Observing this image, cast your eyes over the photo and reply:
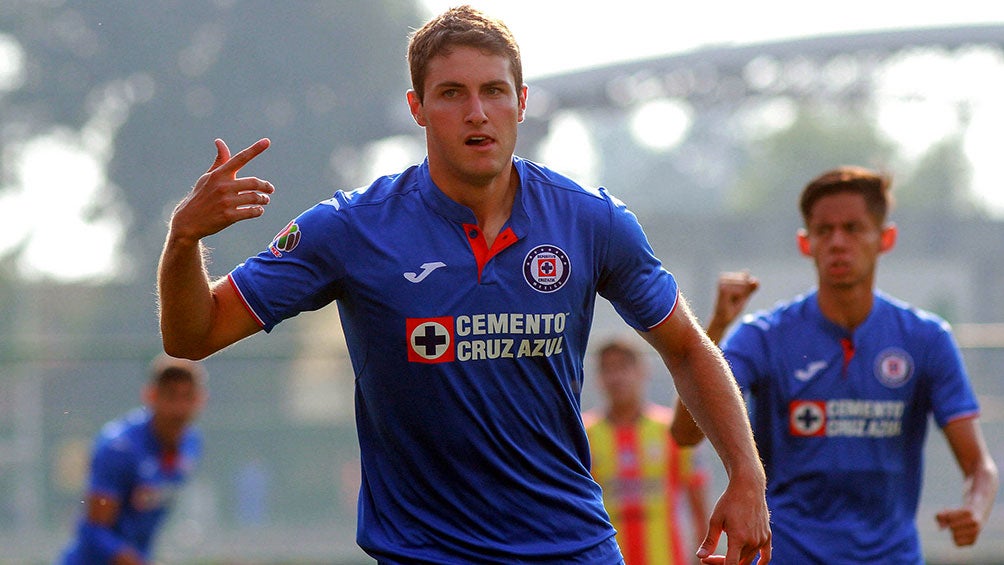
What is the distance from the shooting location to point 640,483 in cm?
924

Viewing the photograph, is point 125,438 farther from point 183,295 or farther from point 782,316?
point 183,295

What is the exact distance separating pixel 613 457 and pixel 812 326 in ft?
11.5

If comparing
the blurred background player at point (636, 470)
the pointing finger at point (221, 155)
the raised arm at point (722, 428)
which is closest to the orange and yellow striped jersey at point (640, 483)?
the blurred background player at point (636, 470)

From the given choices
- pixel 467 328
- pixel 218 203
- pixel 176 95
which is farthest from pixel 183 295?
pixel 176 95

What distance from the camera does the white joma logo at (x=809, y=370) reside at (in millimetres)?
5723

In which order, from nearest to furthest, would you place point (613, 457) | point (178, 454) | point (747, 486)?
point (747, 486) < point (613, 457) < point (178, 454)

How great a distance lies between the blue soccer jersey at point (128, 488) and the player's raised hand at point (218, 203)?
20.2 feet

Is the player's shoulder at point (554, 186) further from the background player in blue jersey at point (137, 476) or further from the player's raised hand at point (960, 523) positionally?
the background player in blue jersey at point (137, 476)

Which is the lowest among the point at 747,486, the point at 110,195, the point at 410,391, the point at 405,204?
the point at 747,486

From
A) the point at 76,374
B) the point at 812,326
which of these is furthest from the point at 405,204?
the point at 76,374

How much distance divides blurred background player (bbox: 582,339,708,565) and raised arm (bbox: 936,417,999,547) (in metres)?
3.49

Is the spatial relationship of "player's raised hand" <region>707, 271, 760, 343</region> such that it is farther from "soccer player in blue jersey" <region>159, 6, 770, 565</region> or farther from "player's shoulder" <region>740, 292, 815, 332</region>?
"soccer player in blue jersey" <region>159, 6, 770, 565</region>

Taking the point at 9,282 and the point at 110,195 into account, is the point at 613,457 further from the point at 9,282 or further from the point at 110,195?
the point at 110,195

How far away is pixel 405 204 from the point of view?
404 centimetres
